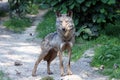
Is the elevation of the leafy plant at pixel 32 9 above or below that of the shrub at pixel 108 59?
above

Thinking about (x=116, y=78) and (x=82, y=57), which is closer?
(x=116, y=78)

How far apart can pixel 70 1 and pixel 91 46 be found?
1.69 meters

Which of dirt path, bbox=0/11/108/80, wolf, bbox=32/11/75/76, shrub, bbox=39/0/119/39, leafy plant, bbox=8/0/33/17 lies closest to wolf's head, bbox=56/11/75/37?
wolf, bbox=32/11/75/76

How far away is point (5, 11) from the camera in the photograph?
18375 millimetres

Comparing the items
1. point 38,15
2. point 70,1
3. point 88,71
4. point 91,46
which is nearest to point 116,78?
point 88,71

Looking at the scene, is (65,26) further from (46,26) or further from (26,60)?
(46,26)

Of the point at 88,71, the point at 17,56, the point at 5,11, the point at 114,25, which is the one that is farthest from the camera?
the point at 5,11

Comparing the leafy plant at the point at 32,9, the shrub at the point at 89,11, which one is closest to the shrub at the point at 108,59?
the shrub at the point at 89,11

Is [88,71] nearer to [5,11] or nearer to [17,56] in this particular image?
[17,56]

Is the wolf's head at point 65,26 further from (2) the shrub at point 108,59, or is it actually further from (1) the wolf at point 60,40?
(2) the shrub at point 108,59

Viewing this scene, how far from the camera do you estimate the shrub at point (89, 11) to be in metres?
12.5

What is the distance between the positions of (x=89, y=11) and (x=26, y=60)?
122 inches

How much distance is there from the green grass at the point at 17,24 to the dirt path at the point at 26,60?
38 centimetres

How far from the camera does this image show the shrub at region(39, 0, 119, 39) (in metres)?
12.5
